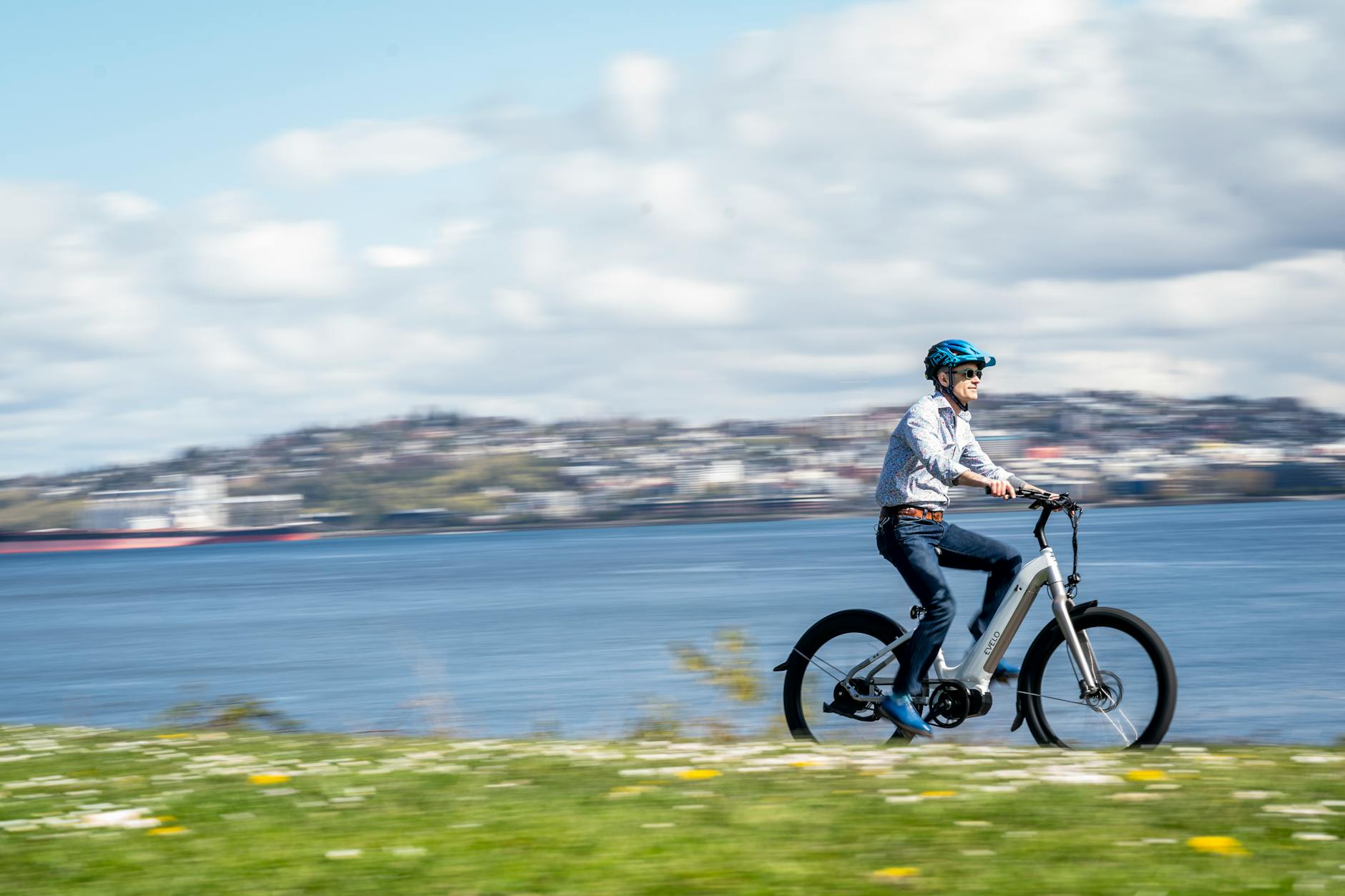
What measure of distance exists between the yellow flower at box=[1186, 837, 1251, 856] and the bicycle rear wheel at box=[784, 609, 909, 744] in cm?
330

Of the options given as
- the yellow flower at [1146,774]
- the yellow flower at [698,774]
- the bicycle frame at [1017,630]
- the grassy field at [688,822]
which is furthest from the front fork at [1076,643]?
the yellow flower at [698,774]

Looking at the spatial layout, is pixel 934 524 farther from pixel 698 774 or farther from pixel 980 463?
pixel 698 774

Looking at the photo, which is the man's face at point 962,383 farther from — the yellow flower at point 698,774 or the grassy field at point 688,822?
the yellow flower at point 698,774

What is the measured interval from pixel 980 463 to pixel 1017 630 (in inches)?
38.3

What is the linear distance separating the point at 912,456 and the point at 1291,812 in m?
3.14

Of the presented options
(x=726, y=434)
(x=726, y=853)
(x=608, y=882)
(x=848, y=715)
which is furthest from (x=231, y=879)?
(x=726, y=434)

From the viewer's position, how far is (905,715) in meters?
8.45

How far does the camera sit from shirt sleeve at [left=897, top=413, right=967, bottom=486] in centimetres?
810

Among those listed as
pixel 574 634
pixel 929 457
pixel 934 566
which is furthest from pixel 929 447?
pixel 574 634

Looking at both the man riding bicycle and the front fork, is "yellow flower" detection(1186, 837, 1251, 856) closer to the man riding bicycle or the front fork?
the front fork

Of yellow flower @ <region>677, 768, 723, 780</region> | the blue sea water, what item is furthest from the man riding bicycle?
yellow flower @ <region>677, 768, 723, 780</region>

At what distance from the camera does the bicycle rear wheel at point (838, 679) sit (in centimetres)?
870

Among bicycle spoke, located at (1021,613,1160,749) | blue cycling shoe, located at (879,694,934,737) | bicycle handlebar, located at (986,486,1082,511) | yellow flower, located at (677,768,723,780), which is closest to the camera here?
yellow flower, located at (677,768,723,780)

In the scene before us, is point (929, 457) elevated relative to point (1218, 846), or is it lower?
elevated
